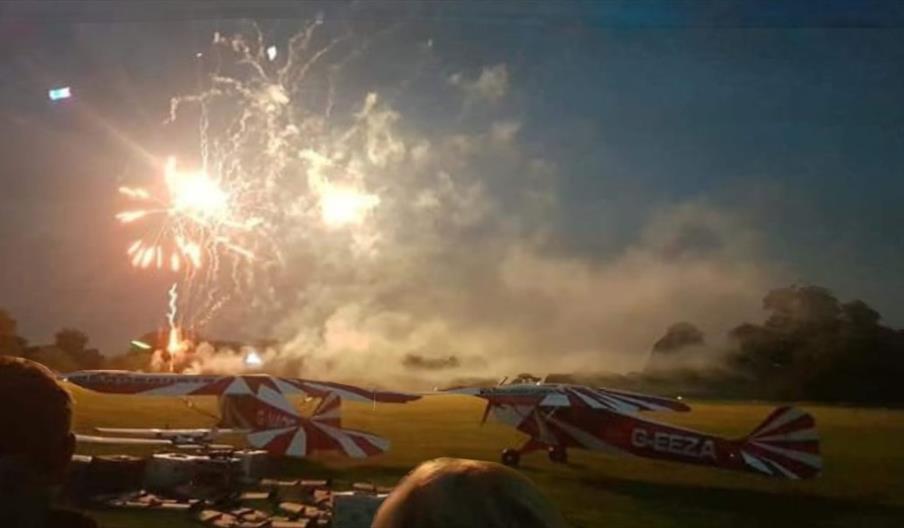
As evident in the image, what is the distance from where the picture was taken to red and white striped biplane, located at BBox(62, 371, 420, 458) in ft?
21.9

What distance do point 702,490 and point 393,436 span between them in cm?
213

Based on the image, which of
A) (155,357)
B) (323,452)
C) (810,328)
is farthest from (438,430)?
(810,328)

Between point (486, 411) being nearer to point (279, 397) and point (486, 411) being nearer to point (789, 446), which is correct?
point (279, 397)

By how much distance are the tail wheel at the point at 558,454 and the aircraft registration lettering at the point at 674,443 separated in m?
0.51

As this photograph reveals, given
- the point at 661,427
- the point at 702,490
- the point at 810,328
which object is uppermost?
the point at 810,328

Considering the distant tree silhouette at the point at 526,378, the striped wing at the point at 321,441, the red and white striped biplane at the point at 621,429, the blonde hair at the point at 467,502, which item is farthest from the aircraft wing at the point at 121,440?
the blonde hair at the point at 467,502

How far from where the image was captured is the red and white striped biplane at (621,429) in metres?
6.46

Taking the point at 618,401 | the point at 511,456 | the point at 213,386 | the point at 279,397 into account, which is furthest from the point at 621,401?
the point at 213,386

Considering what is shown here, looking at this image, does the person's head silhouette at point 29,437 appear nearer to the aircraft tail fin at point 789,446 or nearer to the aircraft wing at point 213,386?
the aircraft wing at point 213,386

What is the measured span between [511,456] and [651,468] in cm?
101

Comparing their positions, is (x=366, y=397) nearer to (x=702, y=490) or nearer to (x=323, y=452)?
(x=323, y=452)

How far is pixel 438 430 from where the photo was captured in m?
6.79

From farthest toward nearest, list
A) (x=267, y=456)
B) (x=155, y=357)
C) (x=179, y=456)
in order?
1. (x=155, y=357)
2. (x=267, y=456)
3. (x=179, y=456)

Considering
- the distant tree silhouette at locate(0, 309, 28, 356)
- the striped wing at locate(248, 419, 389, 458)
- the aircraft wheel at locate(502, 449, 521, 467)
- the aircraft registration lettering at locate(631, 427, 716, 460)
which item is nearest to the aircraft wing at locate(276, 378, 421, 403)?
the striped wing at locate(248, 419, 389, 458)
